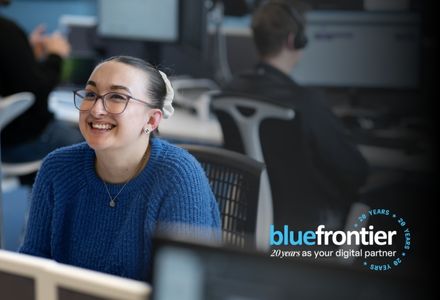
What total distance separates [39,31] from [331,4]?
175 centimetres

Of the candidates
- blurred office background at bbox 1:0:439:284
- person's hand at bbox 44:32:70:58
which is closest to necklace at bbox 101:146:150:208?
blurred office background at bbox 1:0:439:284

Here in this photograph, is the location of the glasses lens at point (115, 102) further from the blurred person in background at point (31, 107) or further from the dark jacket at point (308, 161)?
the blurred person in background at point (31, 107)

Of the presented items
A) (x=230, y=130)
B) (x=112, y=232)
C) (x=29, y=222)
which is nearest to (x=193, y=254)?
(x=112, y=232)

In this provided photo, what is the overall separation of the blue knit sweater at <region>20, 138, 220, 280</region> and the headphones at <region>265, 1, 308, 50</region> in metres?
1.24

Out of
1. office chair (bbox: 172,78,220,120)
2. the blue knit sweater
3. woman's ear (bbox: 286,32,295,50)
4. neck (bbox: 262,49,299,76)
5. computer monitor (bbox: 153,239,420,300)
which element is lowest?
office chair (bbox: 172,78,220,120)

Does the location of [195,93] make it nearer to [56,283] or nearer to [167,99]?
[167,99]

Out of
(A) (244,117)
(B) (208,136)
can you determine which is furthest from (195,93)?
(A) (244,117)

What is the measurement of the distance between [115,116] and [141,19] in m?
1.88

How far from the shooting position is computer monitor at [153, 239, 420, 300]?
46cm

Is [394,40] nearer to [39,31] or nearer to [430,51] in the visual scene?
[430,51]

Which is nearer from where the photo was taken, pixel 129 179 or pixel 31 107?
pixel 129 179

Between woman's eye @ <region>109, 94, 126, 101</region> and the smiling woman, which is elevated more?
woman's eye @ <region>109, 94, 126, 101</region>

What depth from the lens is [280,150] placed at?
200cm

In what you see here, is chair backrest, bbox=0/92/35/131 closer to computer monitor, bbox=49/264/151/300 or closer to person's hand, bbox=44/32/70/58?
person's hand, bbox=44/32/70/58
